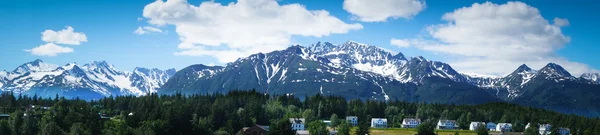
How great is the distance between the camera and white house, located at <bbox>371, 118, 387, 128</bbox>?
181 metres

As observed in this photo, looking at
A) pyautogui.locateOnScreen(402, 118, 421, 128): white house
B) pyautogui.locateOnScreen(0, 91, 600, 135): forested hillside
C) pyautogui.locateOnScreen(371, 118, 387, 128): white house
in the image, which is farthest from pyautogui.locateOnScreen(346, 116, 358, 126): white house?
pyautogui.locateOnScreen(402, 118, 421, 128): white house

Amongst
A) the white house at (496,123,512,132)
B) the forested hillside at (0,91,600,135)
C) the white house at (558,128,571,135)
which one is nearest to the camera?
the forested hillside at (0,91,600,135)

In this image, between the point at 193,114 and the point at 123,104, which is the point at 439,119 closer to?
the point at 193,114

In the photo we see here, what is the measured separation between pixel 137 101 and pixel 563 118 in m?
143

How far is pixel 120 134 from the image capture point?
99125 millimetres

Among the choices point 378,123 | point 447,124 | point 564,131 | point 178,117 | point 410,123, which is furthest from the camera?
point 447,124

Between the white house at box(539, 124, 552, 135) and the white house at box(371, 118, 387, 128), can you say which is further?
the white house at box(371, 118, 387, 128)

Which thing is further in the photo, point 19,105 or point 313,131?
point 19,105

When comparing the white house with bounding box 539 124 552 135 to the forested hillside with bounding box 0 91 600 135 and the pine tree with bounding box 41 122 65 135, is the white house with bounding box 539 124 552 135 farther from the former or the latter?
the pine tree with bounding box 41 122 65 135

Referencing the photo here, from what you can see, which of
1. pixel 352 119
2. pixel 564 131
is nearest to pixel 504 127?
pixel 564 131

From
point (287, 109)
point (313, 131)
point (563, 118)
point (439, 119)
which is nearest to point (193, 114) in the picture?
point (313, 131)

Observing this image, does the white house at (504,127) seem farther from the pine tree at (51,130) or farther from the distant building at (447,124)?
the pine tree at (51,130)

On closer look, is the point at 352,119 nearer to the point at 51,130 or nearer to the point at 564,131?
the point at 564,131

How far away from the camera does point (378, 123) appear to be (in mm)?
182875
